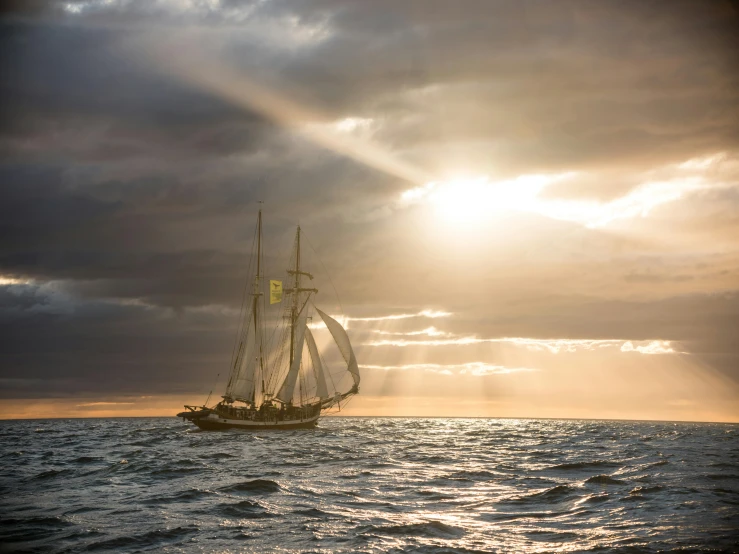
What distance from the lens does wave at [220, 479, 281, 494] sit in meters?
36.7

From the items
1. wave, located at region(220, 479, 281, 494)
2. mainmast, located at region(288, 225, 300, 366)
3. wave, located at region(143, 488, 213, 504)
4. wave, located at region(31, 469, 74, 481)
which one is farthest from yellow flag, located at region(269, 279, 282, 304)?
wave, located at region(143, 488, 213, 504)

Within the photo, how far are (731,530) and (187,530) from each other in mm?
19568

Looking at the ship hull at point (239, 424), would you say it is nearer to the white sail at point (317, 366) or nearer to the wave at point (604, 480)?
the white sail at point (317, 366)

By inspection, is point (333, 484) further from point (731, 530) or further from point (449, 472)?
point (731, 530)

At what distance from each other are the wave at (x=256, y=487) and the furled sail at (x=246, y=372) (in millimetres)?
76375

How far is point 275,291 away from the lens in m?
128

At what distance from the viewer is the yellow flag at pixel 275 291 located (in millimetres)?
126219

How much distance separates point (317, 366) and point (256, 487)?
86.7m

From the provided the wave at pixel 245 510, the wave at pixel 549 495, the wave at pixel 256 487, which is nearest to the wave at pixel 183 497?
the wave at pixel 256 487

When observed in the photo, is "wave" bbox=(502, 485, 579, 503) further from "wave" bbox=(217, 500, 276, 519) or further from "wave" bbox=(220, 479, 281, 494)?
"wave" bbox=(220, 479, 281, 494)

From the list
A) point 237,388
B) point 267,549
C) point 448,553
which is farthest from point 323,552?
point 237,388

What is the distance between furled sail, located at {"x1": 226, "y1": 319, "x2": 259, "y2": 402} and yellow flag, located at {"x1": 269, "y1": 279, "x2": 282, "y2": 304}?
30.5ft

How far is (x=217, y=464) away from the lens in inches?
2137

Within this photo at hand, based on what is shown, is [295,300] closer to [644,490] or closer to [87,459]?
[87,459]
